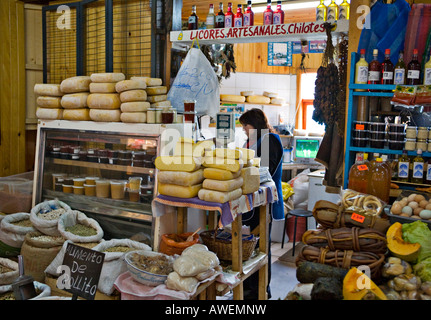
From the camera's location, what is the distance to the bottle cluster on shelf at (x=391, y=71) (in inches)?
130

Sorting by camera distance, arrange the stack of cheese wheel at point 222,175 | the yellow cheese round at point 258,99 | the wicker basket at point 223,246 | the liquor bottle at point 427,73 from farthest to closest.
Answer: the yellow cheese round at point 258,99 → the liquor bottle at point 427,73 → the wicker basket at point 223,246 → the stack of cheese wheel at point 222,175

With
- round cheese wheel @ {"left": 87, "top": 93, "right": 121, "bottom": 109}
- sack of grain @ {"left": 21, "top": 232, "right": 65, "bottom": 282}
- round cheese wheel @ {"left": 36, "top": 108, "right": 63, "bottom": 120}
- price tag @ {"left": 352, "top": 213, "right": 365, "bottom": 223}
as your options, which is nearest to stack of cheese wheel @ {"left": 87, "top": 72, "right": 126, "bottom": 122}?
round cheese wheel @ {"left": 87, "top": 93, "right": 121, "bottom": 109}

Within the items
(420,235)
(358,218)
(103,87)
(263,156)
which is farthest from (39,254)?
(420,235)

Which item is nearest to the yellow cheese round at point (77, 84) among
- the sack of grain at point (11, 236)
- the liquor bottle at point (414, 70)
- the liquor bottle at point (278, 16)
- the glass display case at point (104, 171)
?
the glass display case at point (104, 171)

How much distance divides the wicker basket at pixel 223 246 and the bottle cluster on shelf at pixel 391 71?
63.2 inches

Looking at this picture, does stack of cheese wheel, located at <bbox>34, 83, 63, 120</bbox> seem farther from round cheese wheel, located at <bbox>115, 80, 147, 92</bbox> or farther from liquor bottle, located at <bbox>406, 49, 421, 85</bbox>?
liquor bottle, located at <bbox>406, 49, 421, 85</bbox>

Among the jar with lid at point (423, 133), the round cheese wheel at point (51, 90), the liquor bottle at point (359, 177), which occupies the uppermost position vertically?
the round cheese wheel at point (51, 90)

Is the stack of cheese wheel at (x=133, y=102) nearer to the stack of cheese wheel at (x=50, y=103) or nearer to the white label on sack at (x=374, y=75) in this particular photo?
the stack of cheese wheel at (x=50, y=103)

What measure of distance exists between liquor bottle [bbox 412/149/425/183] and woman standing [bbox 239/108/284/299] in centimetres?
124

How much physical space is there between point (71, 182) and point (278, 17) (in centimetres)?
251

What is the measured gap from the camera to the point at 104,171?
406 cm

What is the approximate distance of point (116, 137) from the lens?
3574 mm

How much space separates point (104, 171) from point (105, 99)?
777 millimetres
